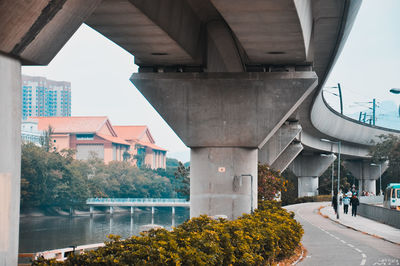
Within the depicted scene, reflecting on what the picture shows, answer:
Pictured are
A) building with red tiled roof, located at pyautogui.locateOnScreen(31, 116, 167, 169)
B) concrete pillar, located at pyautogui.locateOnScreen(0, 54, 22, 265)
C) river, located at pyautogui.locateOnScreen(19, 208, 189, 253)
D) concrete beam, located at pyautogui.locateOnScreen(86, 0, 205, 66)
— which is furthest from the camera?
building with red tiled roof, located at pyautogui.locateOnScreen(31, 116, 167, 169)

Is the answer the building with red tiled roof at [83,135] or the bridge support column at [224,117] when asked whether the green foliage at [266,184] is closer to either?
the bridge support column at [224,117]

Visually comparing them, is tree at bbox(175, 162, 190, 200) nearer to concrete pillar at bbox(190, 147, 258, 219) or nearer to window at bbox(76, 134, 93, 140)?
concrete pillar at bbox(190, 147, 258, 219)

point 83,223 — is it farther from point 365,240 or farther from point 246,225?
point 246,225

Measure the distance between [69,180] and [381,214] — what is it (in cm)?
8352

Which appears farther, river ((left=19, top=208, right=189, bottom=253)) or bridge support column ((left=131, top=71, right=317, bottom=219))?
river ((left=19, top=208, right=189, bottom=253))

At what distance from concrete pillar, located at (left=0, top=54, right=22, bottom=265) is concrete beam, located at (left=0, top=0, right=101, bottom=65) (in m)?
0.22

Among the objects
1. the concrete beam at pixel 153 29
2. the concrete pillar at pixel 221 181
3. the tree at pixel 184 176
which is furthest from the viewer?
the tree at pixel 184 176

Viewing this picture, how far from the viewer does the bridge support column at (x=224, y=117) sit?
21.3 metres

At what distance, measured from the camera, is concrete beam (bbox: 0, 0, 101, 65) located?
294 inches

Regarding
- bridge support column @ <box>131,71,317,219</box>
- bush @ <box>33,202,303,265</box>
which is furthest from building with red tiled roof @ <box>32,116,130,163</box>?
bush @ <box>33,202,303,265</box>

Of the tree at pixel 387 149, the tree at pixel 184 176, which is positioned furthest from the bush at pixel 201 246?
the tree at pixel 184 176

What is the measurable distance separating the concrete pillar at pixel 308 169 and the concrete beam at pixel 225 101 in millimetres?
63561

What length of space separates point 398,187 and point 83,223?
73551 mm

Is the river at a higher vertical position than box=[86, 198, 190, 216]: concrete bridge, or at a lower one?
lower
